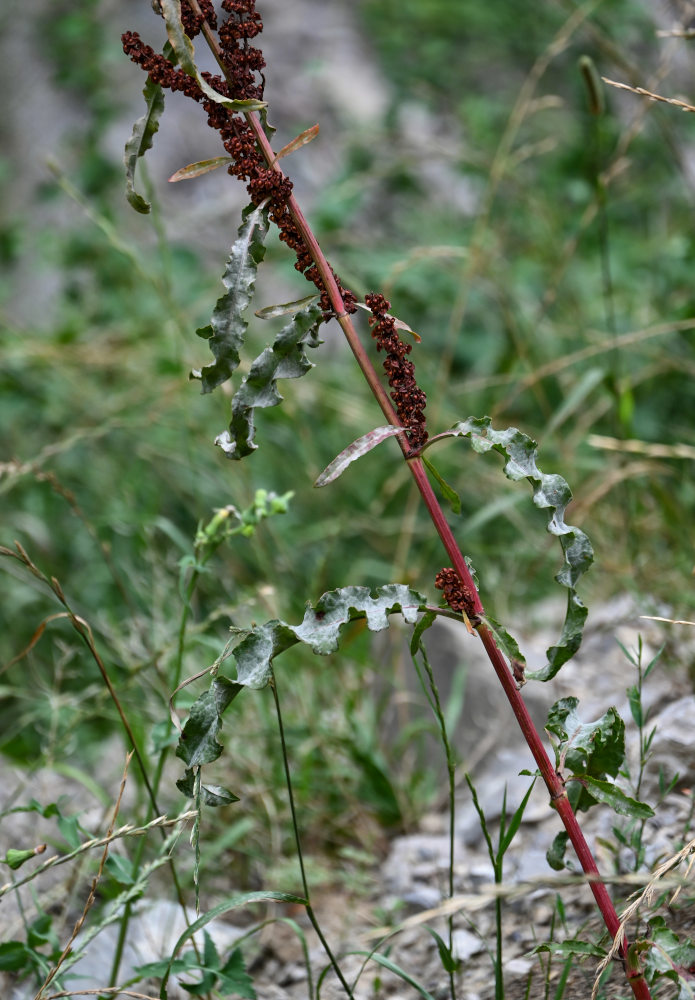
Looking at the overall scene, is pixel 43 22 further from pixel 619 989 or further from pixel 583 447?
pixel 619 989

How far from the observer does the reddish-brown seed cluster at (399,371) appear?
845 mm

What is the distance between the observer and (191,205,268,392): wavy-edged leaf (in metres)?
0.83

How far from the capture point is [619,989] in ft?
3.37

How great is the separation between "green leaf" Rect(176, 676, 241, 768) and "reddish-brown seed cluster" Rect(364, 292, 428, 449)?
280 mm

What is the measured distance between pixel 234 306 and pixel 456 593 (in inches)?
12.6

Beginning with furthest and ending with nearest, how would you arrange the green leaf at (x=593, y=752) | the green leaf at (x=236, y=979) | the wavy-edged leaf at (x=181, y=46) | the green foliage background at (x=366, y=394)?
1. the green foliage background at (x=366, y=394)
2. the green leaf at (x=236, y=979)
3. the green leaf at (x=593, y=752)
4. the wavy-edged leaf at (x=181, y=46)

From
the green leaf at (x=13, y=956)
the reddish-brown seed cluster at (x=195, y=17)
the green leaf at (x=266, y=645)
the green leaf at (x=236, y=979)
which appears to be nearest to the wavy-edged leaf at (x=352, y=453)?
the green leaf at (x=266, y=645)

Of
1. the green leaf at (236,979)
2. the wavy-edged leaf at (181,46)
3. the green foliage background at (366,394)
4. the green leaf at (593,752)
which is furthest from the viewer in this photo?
the green foliage background at (366,394)

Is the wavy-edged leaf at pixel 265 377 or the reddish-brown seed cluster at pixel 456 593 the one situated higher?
the wavy-edged leaf at pixel 265 377

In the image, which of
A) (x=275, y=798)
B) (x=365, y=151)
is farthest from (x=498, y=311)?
(x=275, y=798)

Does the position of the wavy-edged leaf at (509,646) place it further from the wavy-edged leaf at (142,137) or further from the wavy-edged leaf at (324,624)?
the wavy-edged leaf at (142,137)

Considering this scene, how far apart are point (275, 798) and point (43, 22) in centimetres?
531

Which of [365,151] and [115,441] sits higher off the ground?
[365,151]

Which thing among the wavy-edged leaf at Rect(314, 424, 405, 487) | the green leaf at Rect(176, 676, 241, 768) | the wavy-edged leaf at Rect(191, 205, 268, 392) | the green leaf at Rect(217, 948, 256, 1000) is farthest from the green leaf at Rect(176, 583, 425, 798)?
the green leaf at Rect(217, 948, 256, 1000)
